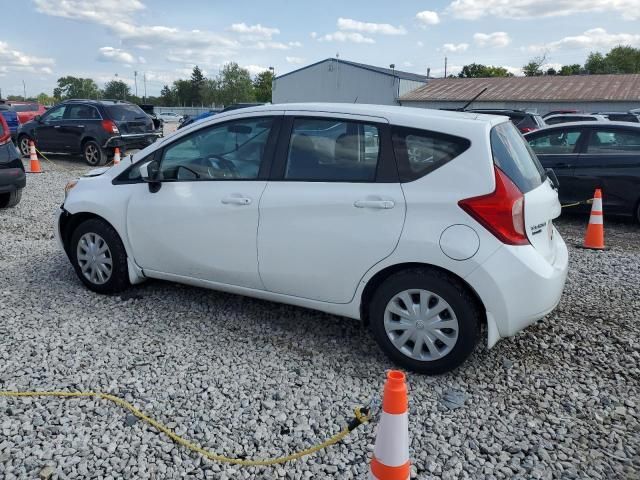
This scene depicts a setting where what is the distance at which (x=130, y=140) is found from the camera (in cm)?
1413

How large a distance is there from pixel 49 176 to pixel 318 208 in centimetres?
1082

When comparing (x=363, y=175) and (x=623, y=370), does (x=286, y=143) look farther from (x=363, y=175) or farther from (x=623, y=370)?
(x=623, y=370)

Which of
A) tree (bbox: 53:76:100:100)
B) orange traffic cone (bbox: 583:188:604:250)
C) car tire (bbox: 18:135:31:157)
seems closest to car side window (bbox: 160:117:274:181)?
orange traffic cone (bbox: 583:188:604:250)

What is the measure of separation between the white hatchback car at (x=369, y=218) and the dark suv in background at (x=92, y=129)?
10455mm

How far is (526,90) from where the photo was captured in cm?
4144

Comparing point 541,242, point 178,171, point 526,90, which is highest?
point 526,90

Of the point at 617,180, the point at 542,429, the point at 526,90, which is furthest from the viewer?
the point at 526,90

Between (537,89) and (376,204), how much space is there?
4324 cm

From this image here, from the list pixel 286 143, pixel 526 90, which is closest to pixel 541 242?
pixel 286 143

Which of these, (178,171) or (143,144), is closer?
(178,171)

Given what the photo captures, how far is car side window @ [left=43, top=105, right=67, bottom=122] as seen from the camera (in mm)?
14617

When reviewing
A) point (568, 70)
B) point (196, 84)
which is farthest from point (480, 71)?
point (196, 84)

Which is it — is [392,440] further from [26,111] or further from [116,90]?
[116,90]

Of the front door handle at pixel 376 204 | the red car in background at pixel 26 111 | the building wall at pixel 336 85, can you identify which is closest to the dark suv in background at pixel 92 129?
the red car in background at pixel 26 111
